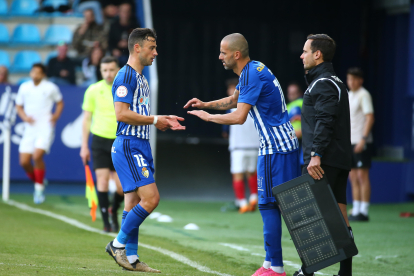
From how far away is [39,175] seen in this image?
9.90 meters

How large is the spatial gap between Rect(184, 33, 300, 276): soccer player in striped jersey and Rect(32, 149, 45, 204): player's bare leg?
5.93m

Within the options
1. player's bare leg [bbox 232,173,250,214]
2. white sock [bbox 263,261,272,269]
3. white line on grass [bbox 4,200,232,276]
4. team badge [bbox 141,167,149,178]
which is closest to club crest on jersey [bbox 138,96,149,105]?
team badge [bbox 141,167,149,178]

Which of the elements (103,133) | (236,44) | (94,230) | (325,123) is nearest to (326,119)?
(325,123)

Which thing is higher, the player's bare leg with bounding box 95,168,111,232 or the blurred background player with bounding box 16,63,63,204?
the blurred background player with bounding box 16,63,63,204

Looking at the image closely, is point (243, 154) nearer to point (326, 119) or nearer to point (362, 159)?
point (362, 159)

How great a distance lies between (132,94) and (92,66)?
27.9 feet

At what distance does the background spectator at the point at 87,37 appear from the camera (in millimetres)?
13906

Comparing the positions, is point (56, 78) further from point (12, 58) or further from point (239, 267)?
point (239, 267)

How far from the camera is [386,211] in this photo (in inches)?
402

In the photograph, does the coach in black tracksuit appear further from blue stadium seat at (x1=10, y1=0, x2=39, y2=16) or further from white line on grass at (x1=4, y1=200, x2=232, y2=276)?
blue stadium seat at (x1=10, y1=0, x2=39, y2=16)

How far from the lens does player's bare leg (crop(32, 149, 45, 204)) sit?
980cm

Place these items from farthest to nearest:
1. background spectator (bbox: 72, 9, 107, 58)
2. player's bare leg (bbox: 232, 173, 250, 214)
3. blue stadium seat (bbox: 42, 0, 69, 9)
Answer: blue stadium seat (bbox: 42, 0, 69, 9) → background spectator (bbox: 72, 9, 107, 58) → player's bare leg (bbox: 232, 173, 250, 214)

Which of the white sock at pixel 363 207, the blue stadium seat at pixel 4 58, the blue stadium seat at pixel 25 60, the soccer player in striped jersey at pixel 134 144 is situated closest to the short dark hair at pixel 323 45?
the soccer player in striped jersey at pixel 134 144

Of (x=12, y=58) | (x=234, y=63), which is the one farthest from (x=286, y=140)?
(x=12, y=58)
